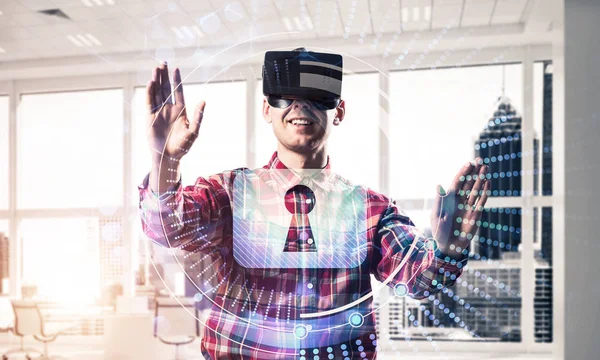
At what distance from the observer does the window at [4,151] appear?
11.3 feet

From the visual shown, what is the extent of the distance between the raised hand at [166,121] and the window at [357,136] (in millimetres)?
395

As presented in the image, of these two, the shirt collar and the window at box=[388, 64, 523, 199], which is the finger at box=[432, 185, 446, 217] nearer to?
the window at box=[388, 64, 523, 199]

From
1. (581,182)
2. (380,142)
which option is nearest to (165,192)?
(380,142)

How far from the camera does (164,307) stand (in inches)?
107

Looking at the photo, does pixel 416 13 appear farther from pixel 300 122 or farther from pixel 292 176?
pixel 292 176

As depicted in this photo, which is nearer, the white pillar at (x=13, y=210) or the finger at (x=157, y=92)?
the finger at (x=157, y=92)

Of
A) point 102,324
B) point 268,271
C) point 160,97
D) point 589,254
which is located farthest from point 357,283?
point 102,324

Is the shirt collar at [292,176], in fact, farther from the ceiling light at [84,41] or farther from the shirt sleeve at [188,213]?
the ceiling light at [84,41]

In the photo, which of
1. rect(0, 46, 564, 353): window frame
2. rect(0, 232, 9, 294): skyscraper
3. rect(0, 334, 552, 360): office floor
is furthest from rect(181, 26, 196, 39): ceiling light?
rect(0, 232, 9, 294): skyscraper

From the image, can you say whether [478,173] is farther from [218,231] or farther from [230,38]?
[230,38]

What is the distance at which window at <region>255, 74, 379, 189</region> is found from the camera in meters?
2.25

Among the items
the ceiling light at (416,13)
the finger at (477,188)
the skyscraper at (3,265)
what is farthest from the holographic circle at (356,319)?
the skyscraper at (3,265)

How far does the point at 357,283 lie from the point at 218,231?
58 cm

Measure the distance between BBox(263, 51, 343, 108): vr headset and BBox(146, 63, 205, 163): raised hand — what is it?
1.24 feet
